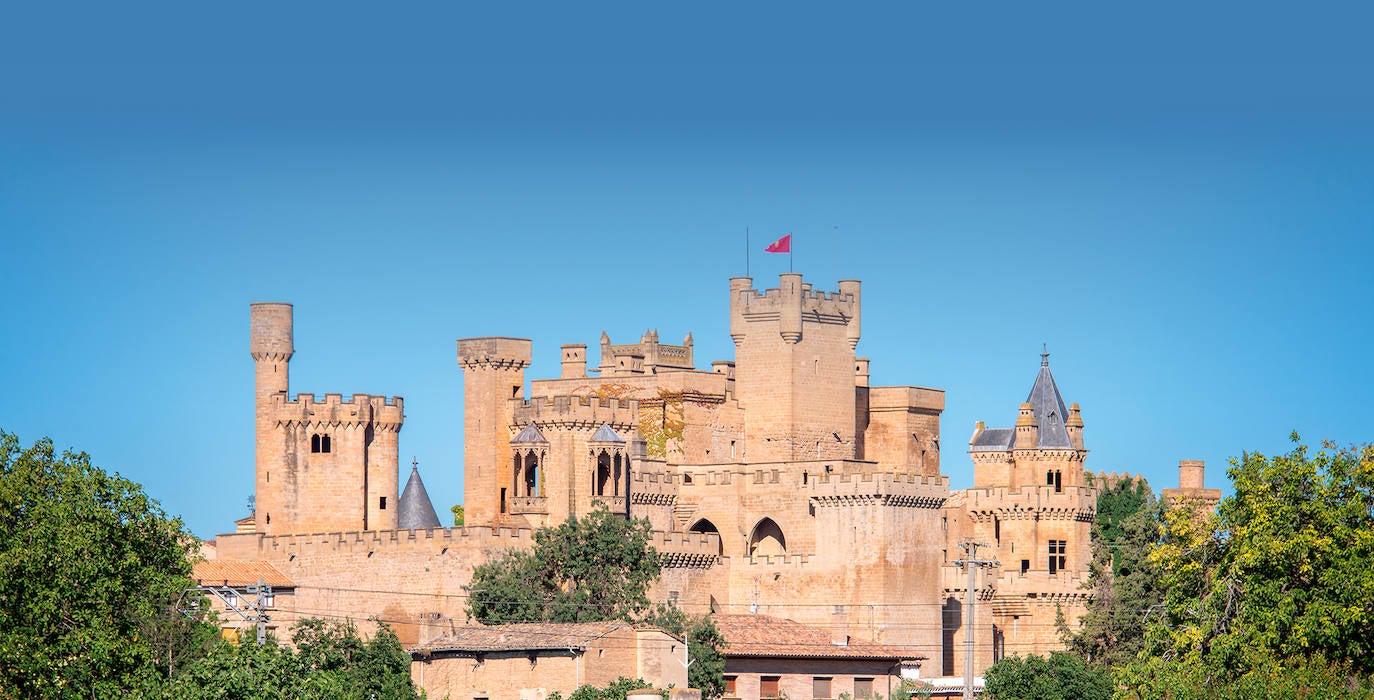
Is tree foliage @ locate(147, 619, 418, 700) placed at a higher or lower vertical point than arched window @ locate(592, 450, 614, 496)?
lower

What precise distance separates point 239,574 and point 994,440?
93.9 feet

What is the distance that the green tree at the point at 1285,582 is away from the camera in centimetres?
7394

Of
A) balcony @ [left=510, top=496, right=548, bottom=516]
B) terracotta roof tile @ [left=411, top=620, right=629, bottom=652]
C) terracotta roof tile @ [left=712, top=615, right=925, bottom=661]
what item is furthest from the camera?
balcony @ [left=510, top=496, right=548, bottom=516]

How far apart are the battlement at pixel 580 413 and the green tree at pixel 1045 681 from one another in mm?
17173

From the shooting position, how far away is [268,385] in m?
102

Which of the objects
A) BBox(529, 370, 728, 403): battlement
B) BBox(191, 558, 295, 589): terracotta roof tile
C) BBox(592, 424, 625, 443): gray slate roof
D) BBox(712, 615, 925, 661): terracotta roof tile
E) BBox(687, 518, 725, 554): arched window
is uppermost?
BBox(529, 370, 728, 403): battlement

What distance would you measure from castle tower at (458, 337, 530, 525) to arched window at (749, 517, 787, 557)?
9.05 meters

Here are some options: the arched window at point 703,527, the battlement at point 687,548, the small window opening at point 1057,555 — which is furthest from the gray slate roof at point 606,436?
the small window opening at point 1057,555

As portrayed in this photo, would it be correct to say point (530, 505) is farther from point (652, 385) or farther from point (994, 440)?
point (994, 440)

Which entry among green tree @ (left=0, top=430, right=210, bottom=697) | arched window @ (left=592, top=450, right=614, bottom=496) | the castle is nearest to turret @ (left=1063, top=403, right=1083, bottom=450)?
the castle

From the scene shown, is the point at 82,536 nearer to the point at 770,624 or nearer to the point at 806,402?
the point at 770,624

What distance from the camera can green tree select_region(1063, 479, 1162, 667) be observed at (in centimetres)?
9606

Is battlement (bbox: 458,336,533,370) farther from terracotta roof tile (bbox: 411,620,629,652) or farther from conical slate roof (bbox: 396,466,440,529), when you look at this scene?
terracotta roof tile (bbox: 411,620,629,652)

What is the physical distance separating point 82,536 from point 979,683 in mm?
33270
